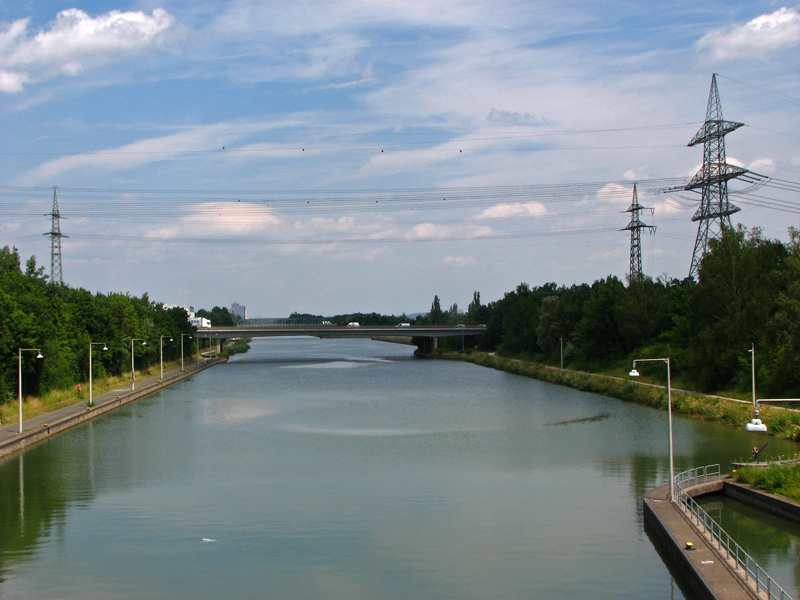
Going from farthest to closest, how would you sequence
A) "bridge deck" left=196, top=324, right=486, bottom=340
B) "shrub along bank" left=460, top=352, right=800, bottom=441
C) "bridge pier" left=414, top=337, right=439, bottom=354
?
"bridge pier" left=414, top=337, right=439, bottom=354, "bridge deck" left=196, top=324, right=486, bottom=340, "shrub along bank" left=460, top=352, right=800, bottom=441

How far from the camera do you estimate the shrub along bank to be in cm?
2753

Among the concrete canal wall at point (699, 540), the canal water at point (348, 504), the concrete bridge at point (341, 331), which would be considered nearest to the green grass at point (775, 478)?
the concrete canal wall at point (699, 540)

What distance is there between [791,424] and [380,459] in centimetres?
1480

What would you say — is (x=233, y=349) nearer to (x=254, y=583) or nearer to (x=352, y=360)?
(x=352, y=360)

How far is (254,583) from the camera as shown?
13.6 m

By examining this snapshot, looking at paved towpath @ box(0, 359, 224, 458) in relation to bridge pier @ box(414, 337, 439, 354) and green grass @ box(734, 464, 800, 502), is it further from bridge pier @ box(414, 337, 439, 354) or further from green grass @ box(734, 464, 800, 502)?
bridge pier @ box(414, 337, 439, 354)

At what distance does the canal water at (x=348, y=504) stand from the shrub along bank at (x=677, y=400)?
1001mm

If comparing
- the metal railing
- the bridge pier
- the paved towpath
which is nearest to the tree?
the bridge pier

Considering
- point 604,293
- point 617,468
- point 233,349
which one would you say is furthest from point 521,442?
point 233,349

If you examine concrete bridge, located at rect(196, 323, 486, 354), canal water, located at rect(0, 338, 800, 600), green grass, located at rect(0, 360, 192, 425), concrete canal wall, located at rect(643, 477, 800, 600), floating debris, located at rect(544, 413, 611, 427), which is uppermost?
concrete bridge, located at rect(196, 323, 486, 354)

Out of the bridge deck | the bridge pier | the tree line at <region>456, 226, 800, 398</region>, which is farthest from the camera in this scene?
the bridge pier

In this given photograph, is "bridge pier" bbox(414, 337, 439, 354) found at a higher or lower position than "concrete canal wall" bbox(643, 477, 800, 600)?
higher

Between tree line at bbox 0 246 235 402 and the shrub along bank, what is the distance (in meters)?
29.9

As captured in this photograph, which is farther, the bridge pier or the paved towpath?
the bridge pier
